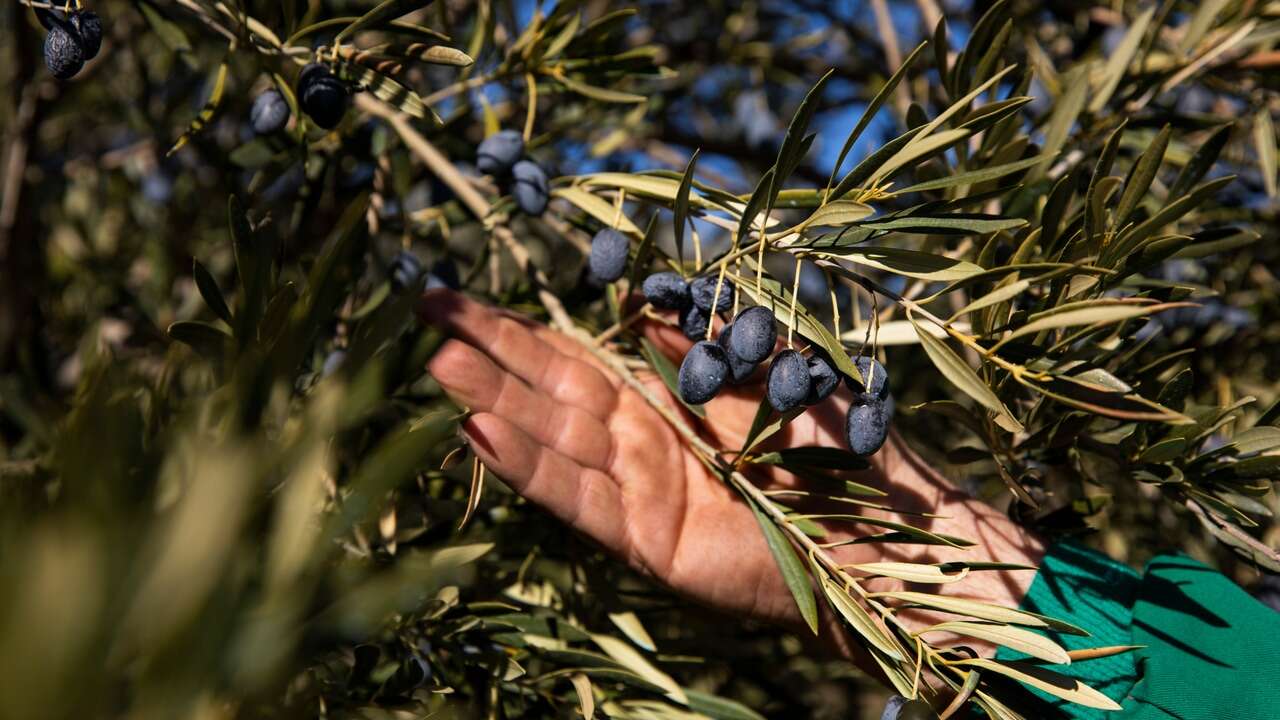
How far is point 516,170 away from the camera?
1.07 meters

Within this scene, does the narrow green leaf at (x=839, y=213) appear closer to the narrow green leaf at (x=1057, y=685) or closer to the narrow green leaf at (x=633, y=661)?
the narrow green leaf at (x=1057, y=685)

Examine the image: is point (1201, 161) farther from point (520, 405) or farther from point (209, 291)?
point (209, 291)

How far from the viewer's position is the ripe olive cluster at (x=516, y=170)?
3.48 feet

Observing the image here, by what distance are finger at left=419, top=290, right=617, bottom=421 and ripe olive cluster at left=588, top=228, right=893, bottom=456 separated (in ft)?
0.79

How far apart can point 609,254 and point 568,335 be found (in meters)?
0.20

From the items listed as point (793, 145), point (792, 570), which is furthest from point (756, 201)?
A: point (792, 570)

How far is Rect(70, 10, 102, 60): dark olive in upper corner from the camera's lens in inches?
32.5

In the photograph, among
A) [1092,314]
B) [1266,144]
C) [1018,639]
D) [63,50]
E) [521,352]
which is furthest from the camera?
[1266,144]

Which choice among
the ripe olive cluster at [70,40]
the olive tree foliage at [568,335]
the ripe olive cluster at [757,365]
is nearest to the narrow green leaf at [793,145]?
the olive tree foliage at [568,335]

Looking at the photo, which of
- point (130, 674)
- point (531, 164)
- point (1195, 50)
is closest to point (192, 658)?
point (130, 674)

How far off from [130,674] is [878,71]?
2046 millimetres

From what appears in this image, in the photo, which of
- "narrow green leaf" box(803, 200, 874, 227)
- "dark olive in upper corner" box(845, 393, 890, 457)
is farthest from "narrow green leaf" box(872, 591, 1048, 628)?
"narrow green leaf" box(803, 200, 874, 227)

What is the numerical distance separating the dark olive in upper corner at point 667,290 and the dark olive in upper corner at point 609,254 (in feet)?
0.32

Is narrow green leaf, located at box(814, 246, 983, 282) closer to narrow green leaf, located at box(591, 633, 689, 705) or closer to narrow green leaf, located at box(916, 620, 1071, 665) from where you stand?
narrow green leaf, located at box(916, 620, 1071, 665)
